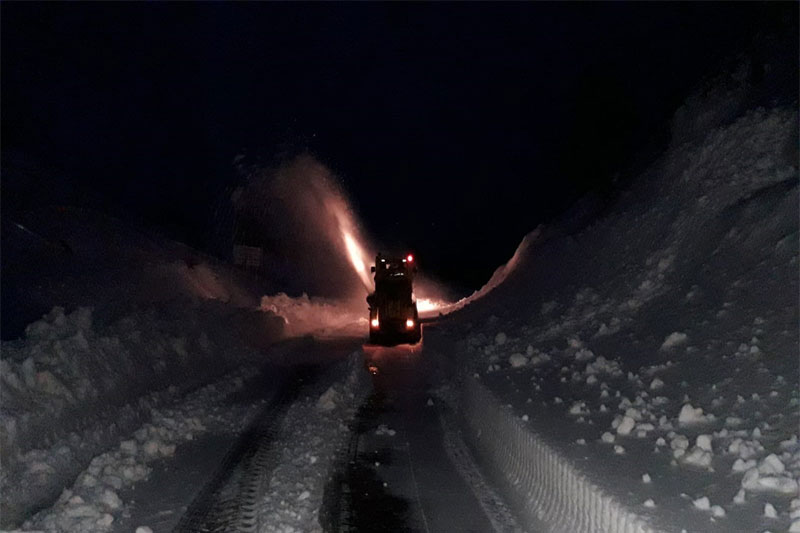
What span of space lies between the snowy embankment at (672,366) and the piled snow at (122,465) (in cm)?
489

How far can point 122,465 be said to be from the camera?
10070mm

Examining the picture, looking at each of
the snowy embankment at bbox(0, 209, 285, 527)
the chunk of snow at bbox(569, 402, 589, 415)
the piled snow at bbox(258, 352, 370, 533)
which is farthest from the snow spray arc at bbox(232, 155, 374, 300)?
the chunk of snow at bbox(569, 402, 589, 415)

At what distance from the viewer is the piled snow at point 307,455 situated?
28.5 feet

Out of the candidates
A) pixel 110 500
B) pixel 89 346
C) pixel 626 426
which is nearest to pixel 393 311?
pixel 89 346

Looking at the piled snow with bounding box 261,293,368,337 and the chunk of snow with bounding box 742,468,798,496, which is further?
the piled snow with bounding box 261,293,368,337

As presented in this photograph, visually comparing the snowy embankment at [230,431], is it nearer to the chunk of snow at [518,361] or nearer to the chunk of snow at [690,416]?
the chunk of snow at [518,361]

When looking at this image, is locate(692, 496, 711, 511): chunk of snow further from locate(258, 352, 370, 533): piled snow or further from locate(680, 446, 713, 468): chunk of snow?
locate(258, 352, 370, 533): piled snow

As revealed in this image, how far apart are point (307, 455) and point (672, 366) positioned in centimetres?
549

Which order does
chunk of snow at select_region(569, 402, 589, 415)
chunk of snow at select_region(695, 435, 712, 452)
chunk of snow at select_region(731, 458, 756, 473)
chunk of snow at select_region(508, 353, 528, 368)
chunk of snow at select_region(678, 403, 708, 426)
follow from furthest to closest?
chunk of snow at select_region(508, 353, 528, 368) → chunk of snow at select_region(569, 402, 589, 415) → chunk of snow at select_region(678, 403, 708, 426) → chunk of snow at select_region(695, 435, 712, 452) → chunk of snow at select_region(731, 458, 756, 473)

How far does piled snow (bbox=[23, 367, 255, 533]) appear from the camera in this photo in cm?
818

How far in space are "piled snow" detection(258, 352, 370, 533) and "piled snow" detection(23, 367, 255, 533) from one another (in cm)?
126

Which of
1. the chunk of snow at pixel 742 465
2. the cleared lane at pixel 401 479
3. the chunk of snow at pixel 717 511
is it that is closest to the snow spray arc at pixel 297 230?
the cleared lane at pixel 401 479

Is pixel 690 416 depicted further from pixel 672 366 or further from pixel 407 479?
pixel 407 479

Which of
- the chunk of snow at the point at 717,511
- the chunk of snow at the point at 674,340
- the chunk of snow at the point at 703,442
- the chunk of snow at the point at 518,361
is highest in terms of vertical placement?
the chunk of snow at the point at 518,361
